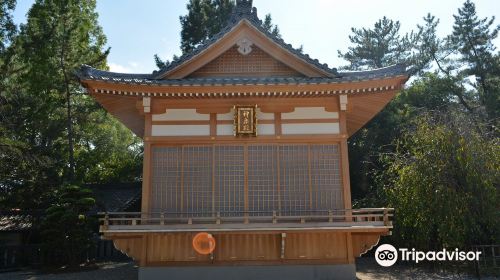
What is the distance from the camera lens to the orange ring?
1120 cm

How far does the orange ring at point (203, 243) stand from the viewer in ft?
36.7

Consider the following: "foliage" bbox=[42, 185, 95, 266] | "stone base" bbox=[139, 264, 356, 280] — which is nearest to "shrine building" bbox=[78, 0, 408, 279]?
"stone base" bbox=[139, 264, 356, 280]

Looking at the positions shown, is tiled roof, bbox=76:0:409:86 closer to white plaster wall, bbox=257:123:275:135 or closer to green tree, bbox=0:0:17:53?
white plaster wall, bbox=257:123:275:135

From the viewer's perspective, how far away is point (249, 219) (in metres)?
11.5

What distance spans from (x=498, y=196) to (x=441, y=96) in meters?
15.6

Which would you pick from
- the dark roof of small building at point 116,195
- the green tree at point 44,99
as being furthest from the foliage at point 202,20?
the dark roof of small building at point 116,195

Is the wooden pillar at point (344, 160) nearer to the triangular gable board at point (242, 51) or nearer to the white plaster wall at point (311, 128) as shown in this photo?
the white plaster wall at point (311, 128)

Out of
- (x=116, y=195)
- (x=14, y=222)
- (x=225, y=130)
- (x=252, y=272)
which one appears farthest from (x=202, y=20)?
(x=252, y=272)

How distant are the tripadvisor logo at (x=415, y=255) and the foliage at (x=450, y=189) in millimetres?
331

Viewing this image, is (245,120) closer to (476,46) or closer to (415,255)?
(415,255)

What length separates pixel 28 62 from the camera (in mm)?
24516

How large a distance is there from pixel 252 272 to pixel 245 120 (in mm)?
4405

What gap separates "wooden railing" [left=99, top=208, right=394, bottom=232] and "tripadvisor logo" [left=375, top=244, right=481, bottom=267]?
154 inches

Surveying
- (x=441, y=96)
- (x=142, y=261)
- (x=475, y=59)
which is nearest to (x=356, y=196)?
(x=441, y=96)
